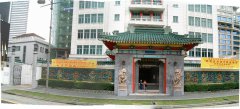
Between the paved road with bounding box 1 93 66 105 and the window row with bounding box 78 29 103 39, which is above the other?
the window row with bounding box 78 29 103 39

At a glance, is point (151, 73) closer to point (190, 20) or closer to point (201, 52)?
point (201, 52)

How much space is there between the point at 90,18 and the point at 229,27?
6.30 metres

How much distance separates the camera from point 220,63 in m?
11.1

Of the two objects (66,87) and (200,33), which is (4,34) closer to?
(66,87)

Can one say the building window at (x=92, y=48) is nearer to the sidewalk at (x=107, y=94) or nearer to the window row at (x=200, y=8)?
the sidewalk at (x=107, y=94)

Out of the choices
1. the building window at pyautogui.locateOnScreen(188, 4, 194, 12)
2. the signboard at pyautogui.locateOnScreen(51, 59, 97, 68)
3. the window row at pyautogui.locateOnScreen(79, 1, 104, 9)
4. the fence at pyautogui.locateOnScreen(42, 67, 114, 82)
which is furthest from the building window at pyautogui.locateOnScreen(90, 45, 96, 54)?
the building window at pyautogui.locateOnScreen(188, 4, 194, 12)

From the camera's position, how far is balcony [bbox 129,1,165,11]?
10609 mm

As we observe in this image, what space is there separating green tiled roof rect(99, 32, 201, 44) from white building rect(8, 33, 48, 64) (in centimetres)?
227

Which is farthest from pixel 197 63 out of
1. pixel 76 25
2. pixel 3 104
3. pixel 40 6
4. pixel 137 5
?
pixel 3 104

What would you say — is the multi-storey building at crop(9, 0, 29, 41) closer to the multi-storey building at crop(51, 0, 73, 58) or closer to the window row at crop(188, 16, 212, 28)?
the multi-storey building at crop(51, 0, 73, 58)

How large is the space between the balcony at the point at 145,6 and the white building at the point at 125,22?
0.05 metres

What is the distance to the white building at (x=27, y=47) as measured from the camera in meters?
9.48

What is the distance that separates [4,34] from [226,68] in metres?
8.54

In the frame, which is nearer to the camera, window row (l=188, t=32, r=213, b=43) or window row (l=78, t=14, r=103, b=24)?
window row (l=78, t=14, r=103, b=24)
